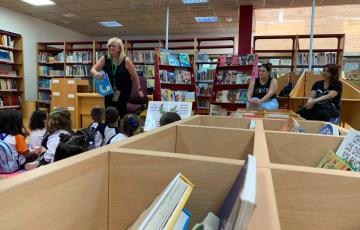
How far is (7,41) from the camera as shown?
7043 millimetres

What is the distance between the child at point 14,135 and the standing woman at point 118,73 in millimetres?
789

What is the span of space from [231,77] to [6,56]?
5.72m

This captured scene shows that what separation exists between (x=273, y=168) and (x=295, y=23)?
8.84m

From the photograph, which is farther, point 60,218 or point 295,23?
point 295,23

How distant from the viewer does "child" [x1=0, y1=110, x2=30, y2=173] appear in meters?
2.33

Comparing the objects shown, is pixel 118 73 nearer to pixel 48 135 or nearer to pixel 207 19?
pixel 48 135

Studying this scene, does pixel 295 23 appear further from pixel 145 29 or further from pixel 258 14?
pixel 145 29

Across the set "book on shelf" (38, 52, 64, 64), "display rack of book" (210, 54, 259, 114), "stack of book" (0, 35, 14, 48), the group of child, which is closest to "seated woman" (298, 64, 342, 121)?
"display rack of book" (210, 54, 259, 114)

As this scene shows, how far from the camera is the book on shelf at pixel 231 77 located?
4949 mm

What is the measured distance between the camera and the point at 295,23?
8.34 metres

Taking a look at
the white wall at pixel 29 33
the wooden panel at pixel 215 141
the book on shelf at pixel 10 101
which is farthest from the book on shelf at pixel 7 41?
the wooden panel at pixel 215 141

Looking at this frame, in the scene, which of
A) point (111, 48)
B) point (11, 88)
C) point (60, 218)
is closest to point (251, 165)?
point (60, 218)

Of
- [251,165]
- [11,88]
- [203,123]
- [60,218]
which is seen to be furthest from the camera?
[11,88]

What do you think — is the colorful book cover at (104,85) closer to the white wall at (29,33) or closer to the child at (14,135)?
the child at (14,135)
